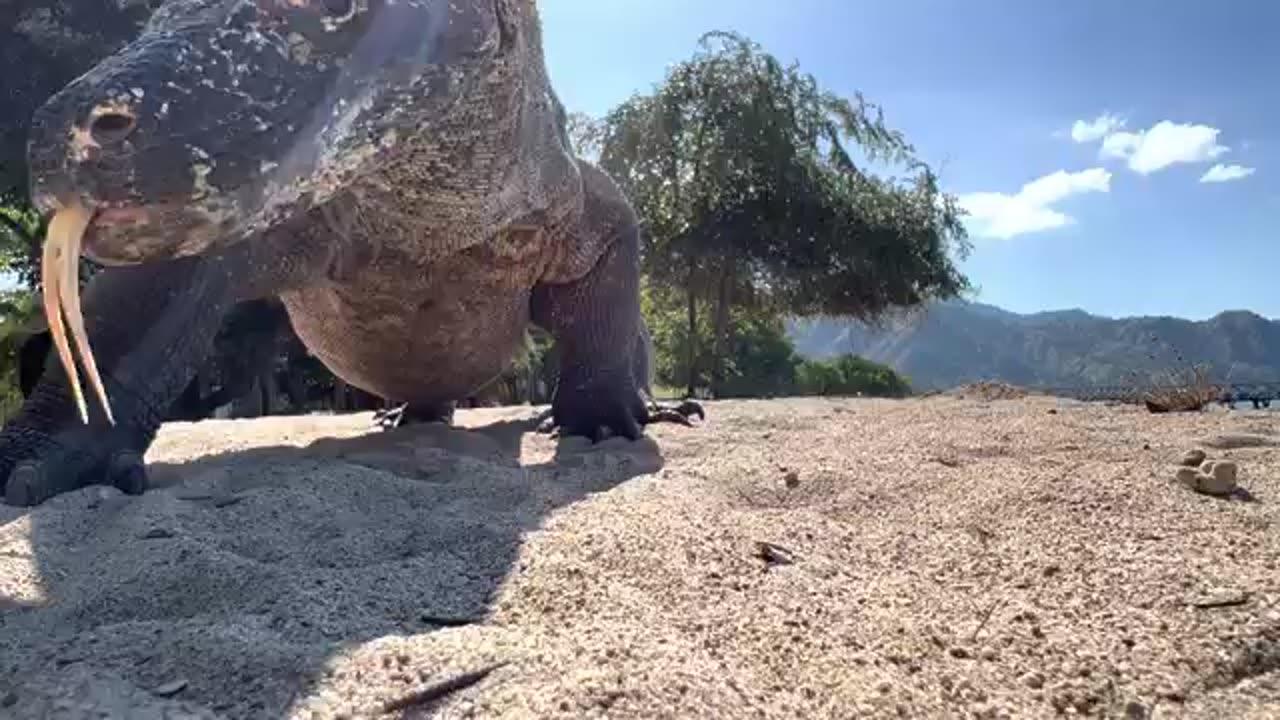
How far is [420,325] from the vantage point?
3705 millimetres

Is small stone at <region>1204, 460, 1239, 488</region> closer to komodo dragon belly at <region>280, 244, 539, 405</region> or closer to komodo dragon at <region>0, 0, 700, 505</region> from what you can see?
komodo dragon at <region>0, 0, 700, 505</region>

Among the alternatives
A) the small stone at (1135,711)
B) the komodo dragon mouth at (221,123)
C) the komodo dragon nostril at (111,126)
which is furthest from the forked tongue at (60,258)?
the small stone at (1135,711)

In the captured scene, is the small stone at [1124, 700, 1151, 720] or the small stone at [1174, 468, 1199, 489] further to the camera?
the small stone at [1174, 468, 1199, 489]

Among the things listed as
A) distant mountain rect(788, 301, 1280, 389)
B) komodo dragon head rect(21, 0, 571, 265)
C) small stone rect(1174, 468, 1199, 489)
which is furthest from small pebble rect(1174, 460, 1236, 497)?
distant mountain rect(788, 301, 1280, 389)

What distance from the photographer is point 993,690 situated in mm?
1217

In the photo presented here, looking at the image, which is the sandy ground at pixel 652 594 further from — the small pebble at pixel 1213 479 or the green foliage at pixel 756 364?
the green foliage at pixel 756 364

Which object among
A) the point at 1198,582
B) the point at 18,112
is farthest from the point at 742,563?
the point at 18,112

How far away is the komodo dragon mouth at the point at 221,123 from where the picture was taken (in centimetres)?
162

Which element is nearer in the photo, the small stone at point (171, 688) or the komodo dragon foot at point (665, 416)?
the small stone at point (171, 688)

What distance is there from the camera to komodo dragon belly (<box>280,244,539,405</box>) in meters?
3.47

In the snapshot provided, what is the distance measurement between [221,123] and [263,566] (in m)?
0.71

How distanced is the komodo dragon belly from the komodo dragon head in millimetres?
1077

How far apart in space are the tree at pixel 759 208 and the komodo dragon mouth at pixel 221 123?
14353 millimetres

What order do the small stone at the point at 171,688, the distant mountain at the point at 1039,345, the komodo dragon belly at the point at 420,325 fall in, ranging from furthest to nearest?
the distant mountain at the point at 1039,345
the komodo dragon belly at the point at 420,325
the small stone at the point at 171,688
